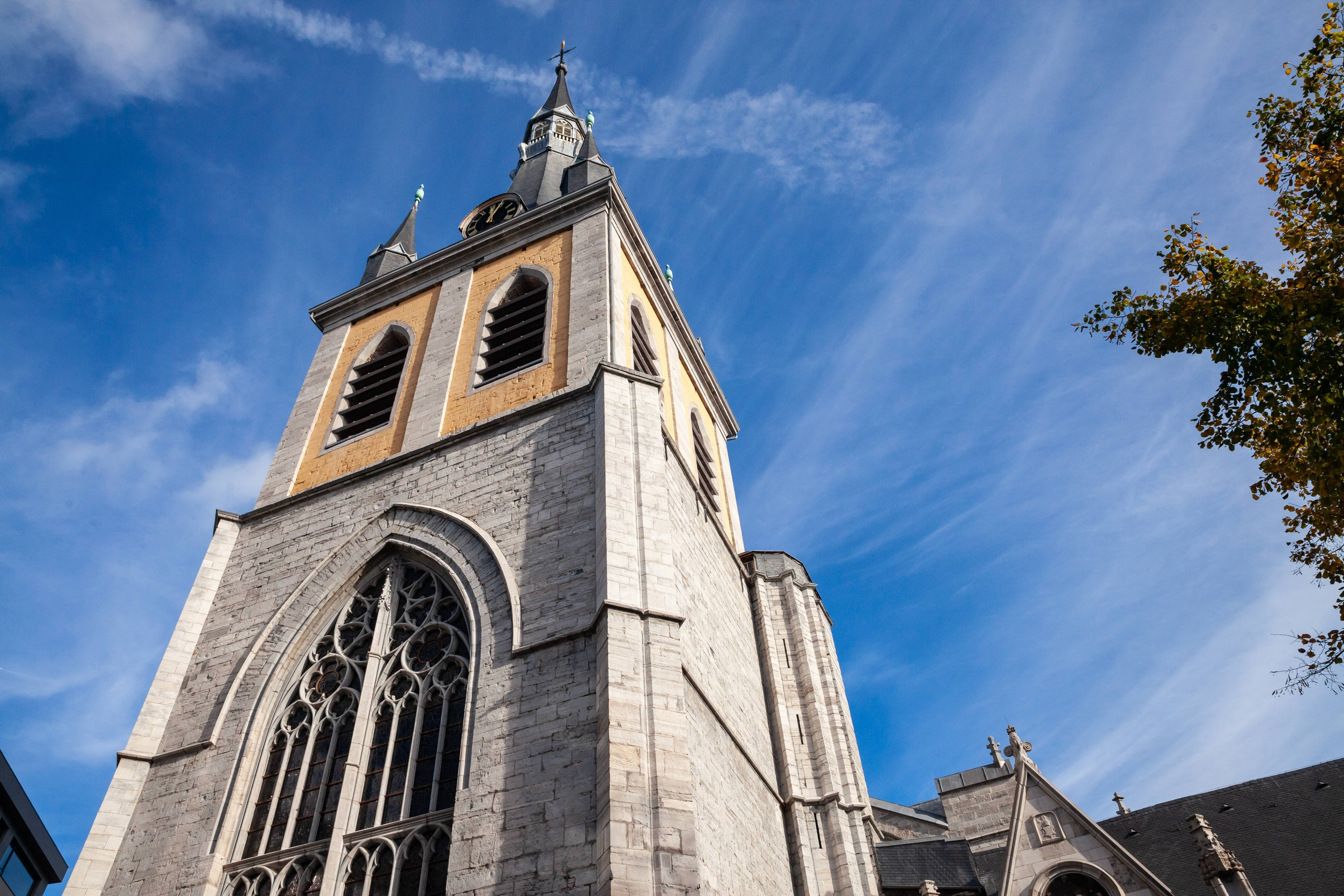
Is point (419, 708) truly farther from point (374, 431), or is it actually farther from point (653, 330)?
point (653, 330)

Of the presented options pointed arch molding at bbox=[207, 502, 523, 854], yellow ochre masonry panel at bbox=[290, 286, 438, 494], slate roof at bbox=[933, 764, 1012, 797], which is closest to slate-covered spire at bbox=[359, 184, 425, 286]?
yellow ochre masonry panel at bbox=[290, 286, 438, 494]

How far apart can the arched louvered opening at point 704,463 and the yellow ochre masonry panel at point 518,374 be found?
11.1 ft

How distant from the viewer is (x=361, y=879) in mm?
8359

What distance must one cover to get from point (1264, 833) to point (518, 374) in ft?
39.7

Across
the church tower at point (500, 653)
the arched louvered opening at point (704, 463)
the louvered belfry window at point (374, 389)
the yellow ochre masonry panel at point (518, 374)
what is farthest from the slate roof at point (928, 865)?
the louvered belfry window at point (374, 389)

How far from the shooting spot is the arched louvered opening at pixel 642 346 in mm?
15188

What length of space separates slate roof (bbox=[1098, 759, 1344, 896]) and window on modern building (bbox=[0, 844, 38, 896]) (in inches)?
639

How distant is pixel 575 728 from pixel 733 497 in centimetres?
988

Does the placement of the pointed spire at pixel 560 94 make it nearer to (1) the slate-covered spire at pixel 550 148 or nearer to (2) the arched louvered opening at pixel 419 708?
(1) the slate-covered spire at pixel 550 148

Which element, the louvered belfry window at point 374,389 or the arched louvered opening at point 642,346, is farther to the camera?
the arched louvered opening at point 642,346

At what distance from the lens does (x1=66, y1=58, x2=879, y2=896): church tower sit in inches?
318

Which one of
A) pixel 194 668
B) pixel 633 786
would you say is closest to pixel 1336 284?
pixel 633 786

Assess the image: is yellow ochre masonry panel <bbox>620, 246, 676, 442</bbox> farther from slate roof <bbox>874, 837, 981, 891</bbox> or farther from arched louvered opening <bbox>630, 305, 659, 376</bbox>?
slate roof <bbox>874, 837, 981, 891</bbox>

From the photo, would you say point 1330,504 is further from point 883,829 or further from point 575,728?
point 883,829
